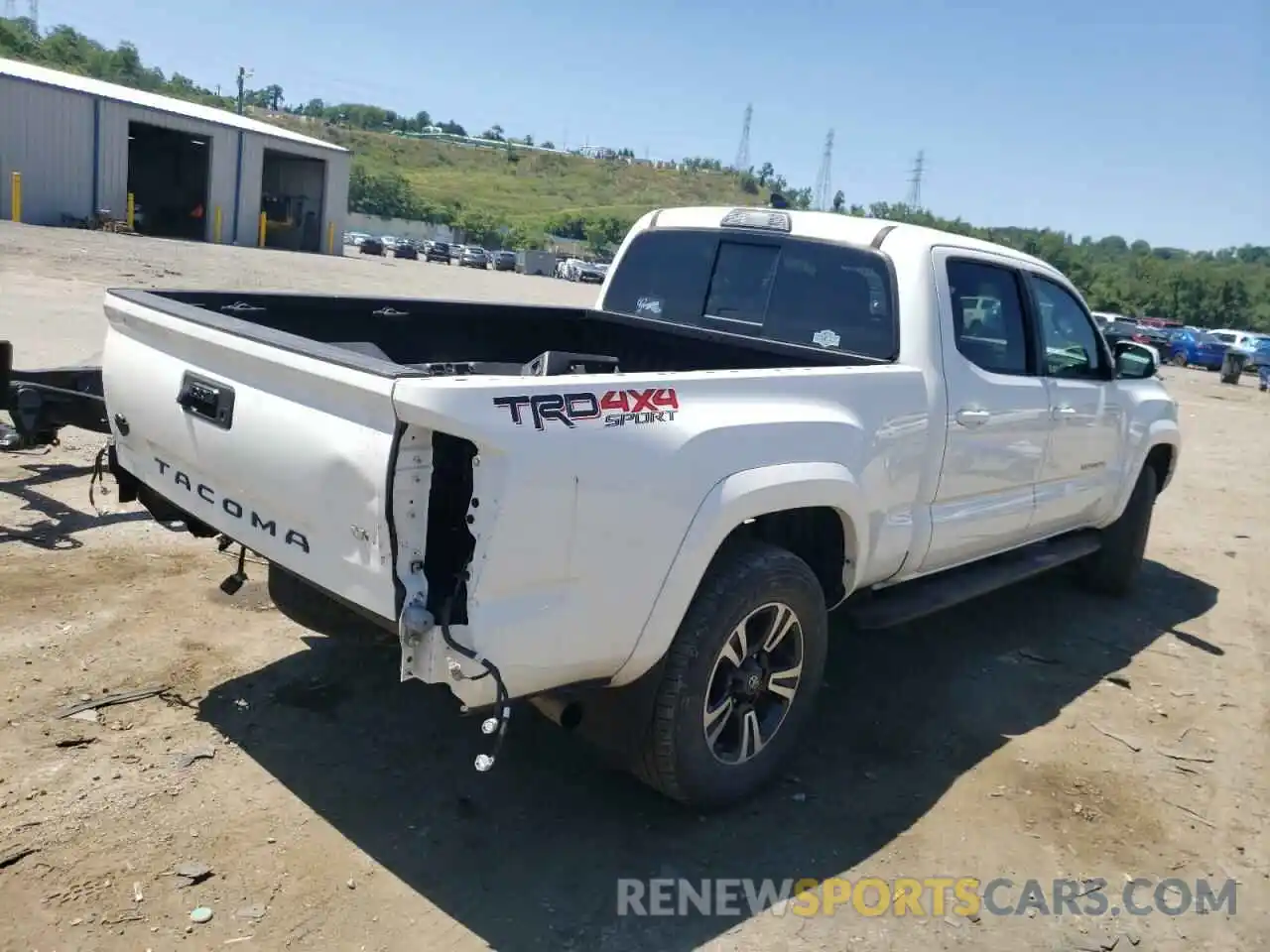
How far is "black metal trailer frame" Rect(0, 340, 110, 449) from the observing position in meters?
4.47

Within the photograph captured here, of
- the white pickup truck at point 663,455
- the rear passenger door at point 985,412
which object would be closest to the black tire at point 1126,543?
the white pickup truck at point 663,455

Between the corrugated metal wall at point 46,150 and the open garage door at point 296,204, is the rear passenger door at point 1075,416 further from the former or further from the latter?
the open garage door at point 296,204

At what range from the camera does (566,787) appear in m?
3.74

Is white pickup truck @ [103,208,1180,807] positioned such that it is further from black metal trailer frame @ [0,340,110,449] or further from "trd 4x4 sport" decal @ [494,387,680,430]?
black metal trailer frame @ [0,340,110,449]

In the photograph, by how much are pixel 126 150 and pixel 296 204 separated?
894cm

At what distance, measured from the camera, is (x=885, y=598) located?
4496mm

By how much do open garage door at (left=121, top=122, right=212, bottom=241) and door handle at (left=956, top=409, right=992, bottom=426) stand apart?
127 ft

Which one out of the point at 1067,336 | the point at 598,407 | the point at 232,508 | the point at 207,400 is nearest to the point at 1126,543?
the point at 1067,336

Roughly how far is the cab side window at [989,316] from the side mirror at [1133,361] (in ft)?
4.05

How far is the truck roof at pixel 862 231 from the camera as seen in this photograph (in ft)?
14.8

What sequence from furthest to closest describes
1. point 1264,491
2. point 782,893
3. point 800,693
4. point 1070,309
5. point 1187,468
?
point 1187,468, point 1264,491, point 1070,309, point 800,693, point 782,893

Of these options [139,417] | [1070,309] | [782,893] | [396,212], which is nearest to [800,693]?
[782,893]

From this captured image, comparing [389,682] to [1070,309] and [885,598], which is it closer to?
[885,598]

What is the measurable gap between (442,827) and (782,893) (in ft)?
3.62
